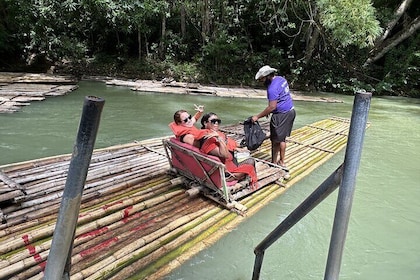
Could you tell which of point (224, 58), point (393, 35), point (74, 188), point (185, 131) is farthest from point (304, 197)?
point (393, 35)

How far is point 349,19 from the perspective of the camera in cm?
993

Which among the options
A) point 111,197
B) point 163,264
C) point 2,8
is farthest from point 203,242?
point 2,8

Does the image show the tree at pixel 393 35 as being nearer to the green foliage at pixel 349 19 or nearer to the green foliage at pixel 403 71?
the green foliage at pixel 403 71

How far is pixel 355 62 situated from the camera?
50.2 ft

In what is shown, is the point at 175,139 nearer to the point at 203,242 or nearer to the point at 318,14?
the point at 203,242

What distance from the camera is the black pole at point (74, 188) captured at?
0.95 meters

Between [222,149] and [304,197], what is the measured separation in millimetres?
1318

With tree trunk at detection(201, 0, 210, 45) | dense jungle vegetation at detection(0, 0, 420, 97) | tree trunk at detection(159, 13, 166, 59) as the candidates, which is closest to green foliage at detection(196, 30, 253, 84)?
dense jungle vegetation at detection(0, 0, 420, 97)

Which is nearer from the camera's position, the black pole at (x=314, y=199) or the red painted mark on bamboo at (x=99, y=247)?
the black pole at (x=314, y=199)

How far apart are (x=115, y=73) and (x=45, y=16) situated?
342 centimetres

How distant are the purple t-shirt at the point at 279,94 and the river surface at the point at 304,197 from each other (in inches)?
38.1

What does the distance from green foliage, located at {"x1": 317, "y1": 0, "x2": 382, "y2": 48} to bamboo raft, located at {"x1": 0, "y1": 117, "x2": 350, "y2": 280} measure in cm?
737

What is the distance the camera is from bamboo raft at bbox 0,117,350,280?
239cm

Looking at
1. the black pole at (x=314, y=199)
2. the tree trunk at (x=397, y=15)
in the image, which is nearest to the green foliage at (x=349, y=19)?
the tree trunk at (x=397, y=15)
